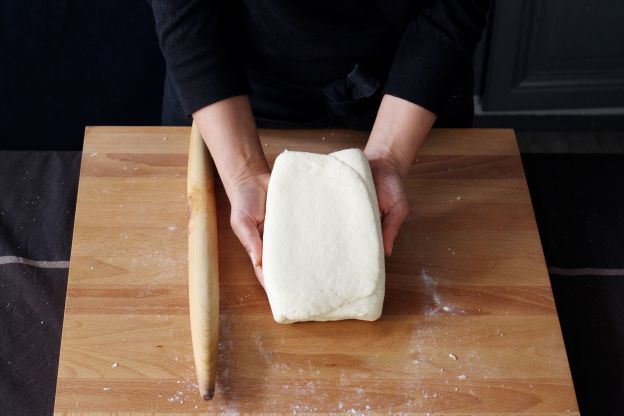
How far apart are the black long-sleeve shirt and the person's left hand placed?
0.11m

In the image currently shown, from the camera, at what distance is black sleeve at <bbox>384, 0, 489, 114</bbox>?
0.97 m

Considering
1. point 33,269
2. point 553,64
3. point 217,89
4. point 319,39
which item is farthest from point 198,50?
point 553,64

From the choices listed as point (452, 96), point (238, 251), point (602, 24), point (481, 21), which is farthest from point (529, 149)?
point (238, 251)

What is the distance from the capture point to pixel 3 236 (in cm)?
106

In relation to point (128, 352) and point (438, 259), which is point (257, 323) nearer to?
point (128, 352)

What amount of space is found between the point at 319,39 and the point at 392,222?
292mm

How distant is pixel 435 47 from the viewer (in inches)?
38.6

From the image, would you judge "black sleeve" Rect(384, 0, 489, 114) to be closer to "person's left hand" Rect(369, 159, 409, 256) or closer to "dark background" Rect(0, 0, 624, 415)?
"person's left hand" Rect(369, 159, 409, 256)

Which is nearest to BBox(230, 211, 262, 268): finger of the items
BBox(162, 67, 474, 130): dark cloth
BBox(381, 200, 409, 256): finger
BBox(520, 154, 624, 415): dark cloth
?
BBox(381, 200, 409, 256): finger

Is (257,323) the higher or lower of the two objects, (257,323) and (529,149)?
the higher

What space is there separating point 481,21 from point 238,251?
472mm

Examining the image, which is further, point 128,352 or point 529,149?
point 529,149

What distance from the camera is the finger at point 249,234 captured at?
88 centimetres

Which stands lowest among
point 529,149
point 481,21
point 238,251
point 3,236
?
point 529,149
